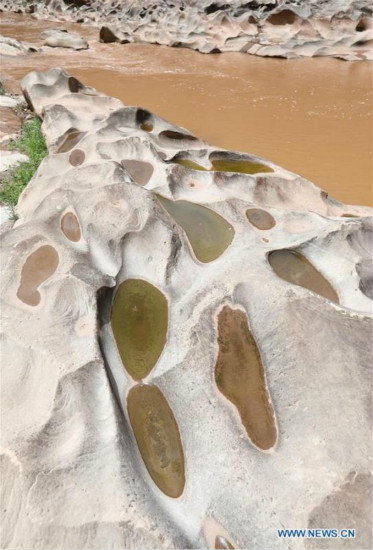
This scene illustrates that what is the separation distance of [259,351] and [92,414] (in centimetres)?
126

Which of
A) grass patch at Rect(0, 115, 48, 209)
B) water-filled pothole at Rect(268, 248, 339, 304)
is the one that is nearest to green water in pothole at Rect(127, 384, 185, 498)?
water-filled pothole at Rect(268, 248, 339, 304)

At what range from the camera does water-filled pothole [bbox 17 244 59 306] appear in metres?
3.39

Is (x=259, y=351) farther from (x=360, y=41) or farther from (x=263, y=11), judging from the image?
(x=263, y=11)

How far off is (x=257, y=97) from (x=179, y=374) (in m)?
9.22

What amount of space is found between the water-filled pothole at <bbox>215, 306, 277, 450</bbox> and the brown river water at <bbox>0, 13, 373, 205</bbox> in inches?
160

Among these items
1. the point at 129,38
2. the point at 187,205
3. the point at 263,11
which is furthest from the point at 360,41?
the point at 187,205

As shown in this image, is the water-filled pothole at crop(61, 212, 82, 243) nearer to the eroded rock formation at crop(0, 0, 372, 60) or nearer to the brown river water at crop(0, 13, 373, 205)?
the brown river water at crop(0, 13, 373, 205)

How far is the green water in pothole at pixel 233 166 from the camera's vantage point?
19.3 feet

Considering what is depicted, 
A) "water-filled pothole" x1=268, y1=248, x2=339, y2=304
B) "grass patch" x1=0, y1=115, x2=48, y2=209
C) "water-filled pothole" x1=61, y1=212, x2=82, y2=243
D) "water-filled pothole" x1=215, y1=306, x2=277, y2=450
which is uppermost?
"water-filled pothole" x1=61, y1=212, x2=82, y2=243

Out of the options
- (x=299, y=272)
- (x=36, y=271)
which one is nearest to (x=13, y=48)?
(x=36, y=271)

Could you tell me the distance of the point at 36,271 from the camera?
11.7ft

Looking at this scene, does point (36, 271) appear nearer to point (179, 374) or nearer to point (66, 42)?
point (179, 374)

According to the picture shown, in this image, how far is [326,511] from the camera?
2.41 m

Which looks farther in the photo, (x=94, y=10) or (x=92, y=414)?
(x=94, y=10)
